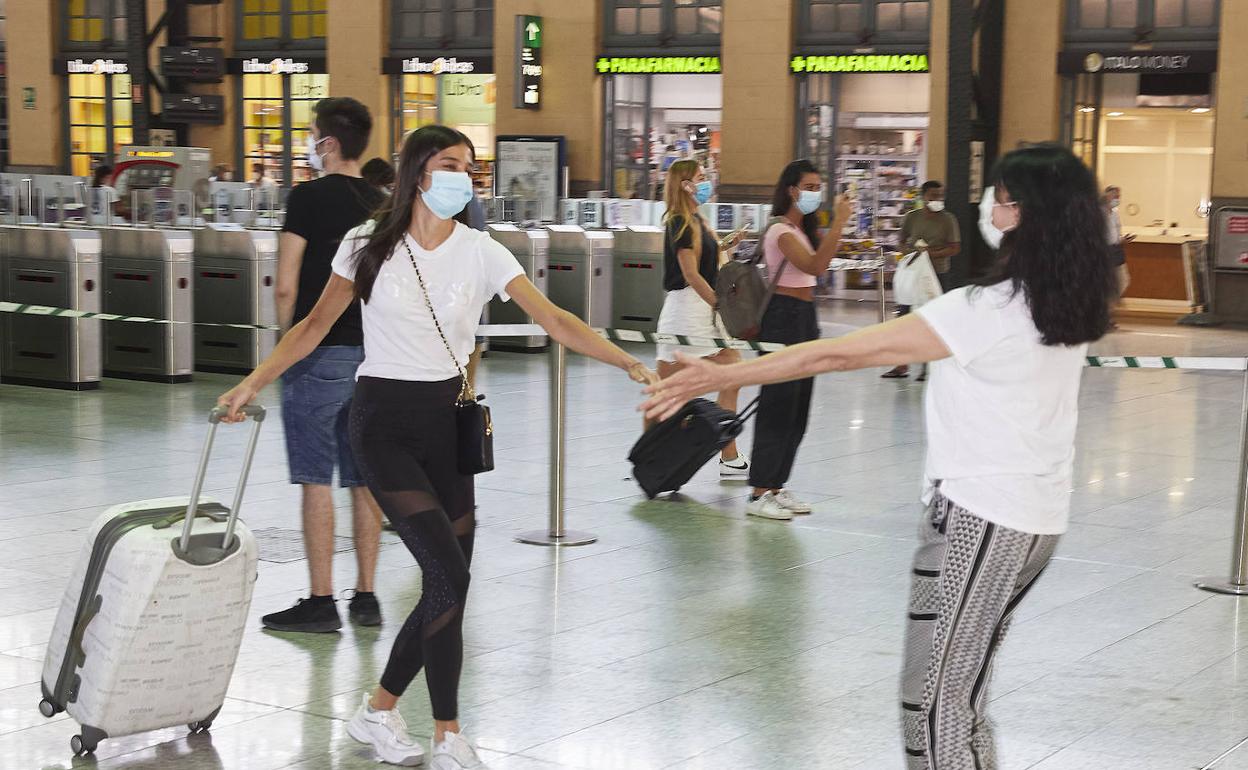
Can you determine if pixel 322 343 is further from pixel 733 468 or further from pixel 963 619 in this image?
pixel 733 468

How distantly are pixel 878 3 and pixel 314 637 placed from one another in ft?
67.0

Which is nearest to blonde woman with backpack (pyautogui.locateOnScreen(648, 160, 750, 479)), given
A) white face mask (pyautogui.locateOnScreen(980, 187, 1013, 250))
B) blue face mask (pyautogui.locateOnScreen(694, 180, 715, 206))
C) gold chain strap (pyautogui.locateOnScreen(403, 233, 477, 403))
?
blue face mask (pyautogui.locateOnScreen(694, 180, 715, 206))

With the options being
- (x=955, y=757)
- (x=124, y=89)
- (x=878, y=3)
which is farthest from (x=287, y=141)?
(x=955, y=757)

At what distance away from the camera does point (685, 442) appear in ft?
16.4

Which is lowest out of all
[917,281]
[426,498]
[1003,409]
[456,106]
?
[426,498]

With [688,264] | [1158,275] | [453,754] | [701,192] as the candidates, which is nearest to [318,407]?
[453,754]

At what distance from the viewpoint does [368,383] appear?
4.54 metres

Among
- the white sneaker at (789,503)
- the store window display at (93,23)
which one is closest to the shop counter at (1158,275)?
the white sneaker at (789,503)

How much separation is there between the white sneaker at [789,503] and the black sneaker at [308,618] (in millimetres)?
3029

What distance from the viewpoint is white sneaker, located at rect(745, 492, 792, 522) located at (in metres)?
8.38

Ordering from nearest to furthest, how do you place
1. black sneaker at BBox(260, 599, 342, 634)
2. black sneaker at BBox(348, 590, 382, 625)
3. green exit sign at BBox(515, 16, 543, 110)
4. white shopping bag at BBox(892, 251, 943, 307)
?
black sneaker at BBox(260, 599, 342, 634), black sneaker at BBox(348, 590, 382, 625), white shopping bag at BBox(892, 251, 943, 307), green exit sign at BBox(515, 16, 543, 110)

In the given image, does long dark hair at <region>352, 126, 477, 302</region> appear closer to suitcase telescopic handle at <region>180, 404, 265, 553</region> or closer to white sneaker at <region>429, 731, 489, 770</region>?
suitcase telescopic handle at <region>180, 404, 265, 553</region>

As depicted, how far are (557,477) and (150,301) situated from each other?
7.30 m

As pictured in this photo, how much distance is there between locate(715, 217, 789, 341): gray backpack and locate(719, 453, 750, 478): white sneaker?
62.0 inches
